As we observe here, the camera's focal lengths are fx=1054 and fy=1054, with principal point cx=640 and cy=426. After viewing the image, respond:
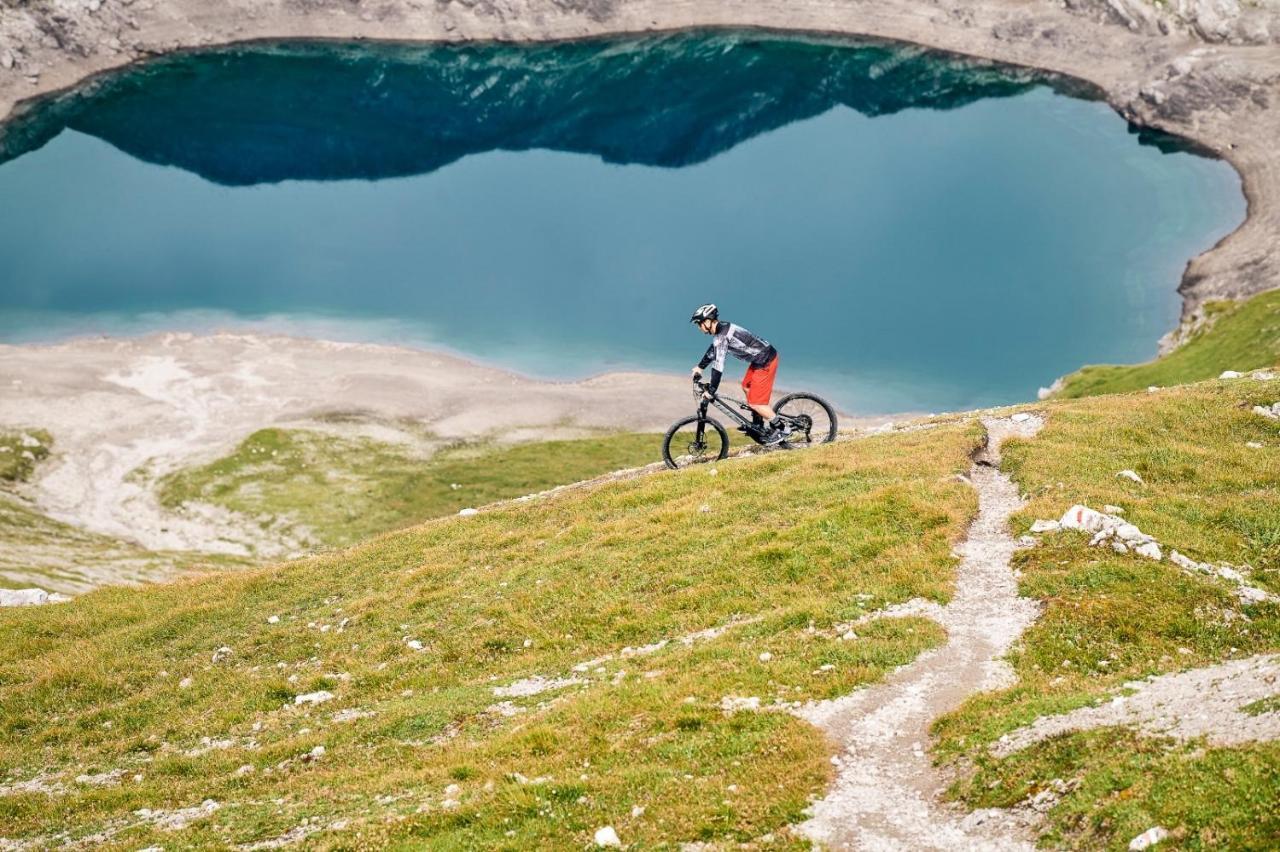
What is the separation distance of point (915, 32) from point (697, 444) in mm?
149935

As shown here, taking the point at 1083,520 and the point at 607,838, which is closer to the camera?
the point at 607,838

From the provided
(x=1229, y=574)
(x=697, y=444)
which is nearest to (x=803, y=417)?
(x=697, y=444)

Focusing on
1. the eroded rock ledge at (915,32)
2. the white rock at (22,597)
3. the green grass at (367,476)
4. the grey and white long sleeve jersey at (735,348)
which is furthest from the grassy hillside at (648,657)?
the eroded rock ledge at (915,32)

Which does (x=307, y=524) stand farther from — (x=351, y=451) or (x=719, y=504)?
(x=719, y=504)

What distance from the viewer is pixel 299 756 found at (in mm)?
20234

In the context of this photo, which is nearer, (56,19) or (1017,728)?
(1017,728)

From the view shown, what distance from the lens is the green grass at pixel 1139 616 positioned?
11.9m

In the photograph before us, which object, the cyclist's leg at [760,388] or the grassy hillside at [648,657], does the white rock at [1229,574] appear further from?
the cyclist's leg at [760,388]

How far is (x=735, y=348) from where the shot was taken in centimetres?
3291

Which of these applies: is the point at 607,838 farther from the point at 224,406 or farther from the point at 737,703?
the point at 224,406

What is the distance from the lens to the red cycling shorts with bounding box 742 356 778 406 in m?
33.7

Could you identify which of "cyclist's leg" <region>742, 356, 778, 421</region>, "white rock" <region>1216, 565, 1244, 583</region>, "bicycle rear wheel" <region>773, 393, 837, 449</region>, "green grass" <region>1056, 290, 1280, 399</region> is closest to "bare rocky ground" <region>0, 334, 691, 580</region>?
"green grass" <region>1056, 290, 1280, 399</region>

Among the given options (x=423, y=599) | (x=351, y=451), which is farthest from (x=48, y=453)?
(x=423, y=599)

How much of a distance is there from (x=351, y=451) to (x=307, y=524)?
42.1 ft
